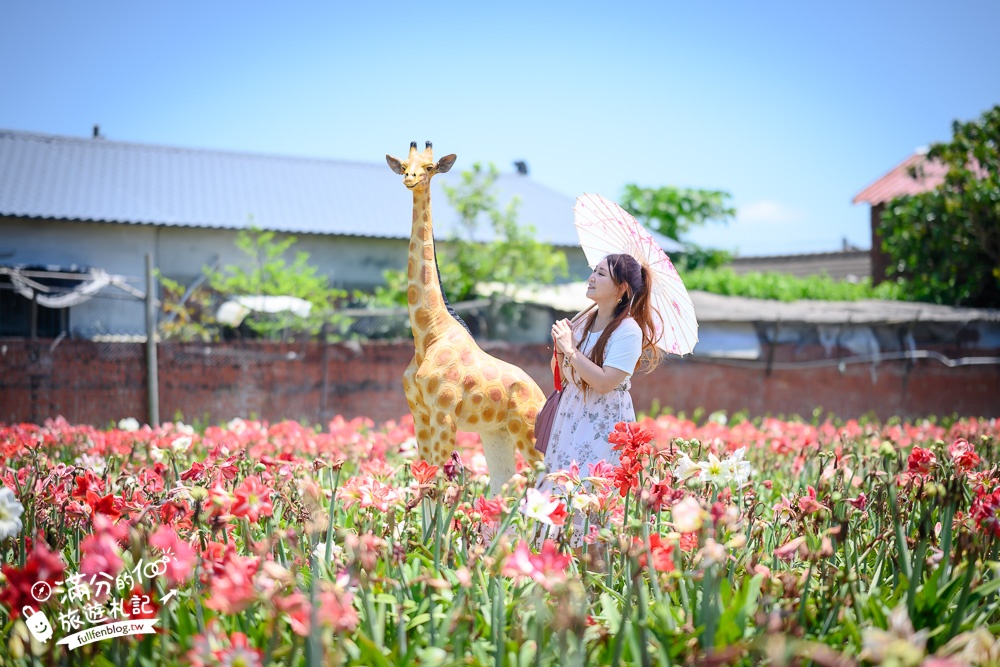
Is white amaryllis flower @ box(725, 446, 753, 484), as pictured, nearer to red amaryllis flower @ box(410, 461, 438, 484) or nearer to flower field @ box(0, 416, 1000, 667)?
flower field @ box(0, 416, 1000, 667)

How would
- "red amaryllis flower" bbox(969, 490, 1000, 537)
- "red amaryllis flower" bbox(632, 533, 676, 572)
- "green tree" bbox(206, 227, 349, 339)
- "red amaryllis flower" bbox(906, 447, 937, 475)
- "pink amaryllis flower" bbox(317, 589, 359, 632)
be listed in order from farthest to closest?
"green tree" bbox(206, 227, 349, 339) → "red amaryllis flower" bbox(906, 447, 937, 475) → "red amaryllis flower" bbox(969, 490, 1000, 537) → "red amaryllis flower" bbox(632, 533, 676, 572) → "pink amaryllis flower" bbox(317, 589, 359, 632)

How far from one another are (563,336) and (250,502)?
185 cm

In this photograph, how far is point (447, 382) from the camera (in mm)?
4328

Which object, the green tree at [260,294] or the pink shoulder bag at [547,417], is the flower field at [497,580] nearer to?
the pink shoulder bag at [547,417]

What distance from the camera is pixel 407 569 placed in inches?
112

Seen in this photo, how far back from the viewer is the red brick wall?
29.8ft

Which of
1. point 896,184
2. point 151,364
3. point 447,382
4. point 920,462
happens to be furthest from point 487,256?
point 896,184

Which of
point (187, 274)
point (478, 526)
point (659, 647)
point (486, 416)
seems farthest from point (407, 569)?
point (187, 274)

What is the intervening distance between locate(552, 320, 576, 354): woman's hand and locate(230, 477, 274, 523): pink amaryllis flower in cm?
170

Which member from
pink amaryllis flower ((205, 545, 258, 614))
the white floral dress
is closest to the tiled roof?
the white floral dress

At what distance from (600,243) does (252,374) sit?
21.7ft

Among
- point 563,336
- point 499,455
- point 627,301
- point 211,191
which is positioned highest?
point 211,191

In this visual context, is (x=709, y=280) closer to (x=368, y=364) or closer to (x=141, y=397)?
(x=368, y=364)

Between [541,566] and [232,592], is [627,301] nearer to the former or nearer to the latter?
[541,566]
